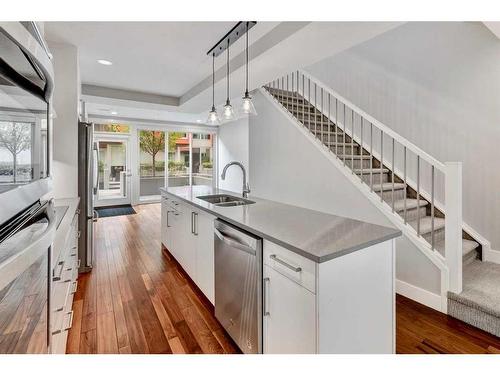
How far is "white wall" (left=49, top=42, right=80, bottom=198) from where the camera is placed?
8.58 feet

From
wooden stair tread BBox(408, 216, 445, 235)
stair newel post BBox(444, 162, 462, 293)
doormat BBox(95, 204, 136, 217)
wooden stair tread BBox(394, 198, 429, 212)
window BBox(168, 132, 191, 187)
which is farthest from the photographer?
window BBox(168, 132, 191, 187)

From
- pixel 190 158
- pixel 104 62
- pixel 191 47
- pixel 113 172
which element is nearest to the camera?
pixel 191 47

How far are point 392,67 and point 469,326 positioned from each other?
3184 mm

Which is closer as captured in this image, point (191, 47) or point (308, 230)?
point (308, 230)

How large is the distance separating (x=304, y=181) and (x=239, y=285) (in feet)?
7.09

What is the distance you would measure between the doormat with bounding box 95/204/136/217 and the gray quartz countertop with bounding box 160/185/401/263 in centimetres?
515

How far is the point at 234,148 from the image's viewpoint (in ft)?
24.4

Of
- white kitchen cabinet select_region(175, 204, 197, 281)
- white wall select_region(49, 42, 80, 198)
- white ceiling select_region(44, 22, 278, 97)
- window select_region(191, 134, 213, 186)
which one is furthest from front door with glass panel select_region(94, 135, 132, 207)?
white kitchen cabinet select_region(175, 204, 197, 281)

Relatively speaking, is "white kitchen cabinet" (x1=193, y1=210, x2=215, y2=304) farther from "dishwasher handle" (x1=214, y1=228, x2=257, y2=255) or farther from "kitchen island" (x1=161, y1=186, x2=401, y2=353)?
"kitchen island" (x1=161, y1=186, x2=401, y2=353)

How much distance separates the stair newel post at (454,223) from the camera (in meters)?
2.04

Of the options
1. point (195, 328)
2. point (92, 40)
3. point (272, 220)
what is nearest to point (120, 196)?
point (92, 40)

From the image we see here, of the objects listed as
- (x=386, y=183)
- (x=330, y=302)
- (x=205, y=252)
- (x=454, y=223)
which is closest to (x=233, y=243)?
(x=205, y=252)

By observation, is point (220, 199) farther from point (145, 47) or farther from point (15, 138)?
point (15, 138)

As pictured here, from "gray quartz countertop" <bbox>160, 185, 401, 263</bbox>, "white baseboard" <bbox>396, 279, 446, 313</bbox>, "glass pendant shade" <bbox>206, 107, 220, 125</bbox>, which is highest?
"glass pendant shade" <bbox>206, 107, 220, 125</bbox>
